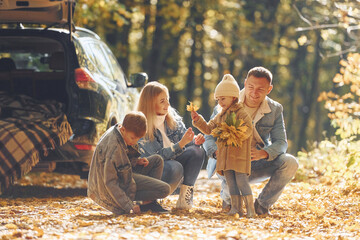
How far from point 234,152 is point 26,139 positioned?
298 cm

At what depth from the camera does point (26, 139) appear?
7.78 meters

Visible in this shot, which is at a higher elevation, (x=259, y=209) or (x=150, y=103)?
(x=150, y=103)

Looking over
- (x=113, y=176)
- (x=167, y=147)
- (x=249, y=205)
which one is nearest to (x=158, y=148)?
(x=167, y=147)

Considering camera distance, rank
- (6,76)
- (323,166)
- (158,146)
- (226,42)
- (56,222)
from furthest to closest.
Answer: (226,42) < (323,166) < (6,76) < (158,146) < (56,222)

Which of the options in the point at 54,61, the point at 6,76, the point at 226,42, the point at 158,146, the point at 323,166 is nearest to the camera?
the point at 158,146

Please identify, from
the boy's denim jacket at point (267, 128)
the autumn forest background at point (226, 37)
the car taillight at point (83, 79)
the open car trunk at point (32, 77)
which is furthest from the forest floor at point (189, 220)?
the autumn forest background at point (226, 37)

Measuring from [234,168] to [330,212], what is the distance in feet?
4.44

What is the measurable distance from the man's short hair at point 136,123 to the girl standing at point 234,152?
523 millimetres

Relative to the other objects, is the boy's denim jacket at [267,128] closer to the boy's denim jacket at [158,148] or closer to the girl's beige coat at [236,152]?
the boy's denim jacket at [158,148]

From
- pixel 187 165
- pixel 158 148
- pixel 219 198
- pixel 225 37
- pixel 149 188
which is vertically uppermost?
pixel 225 37

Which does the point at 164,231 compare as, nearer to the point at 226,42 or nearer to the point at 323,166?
the point at 323,166

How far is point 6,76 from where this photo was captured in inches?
368

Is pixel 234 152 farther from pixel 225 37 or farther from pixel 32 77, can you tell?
pixel 225 37

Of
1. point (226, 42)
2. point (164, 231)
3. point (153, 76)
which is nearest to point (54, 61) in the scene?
point (164, 231)
